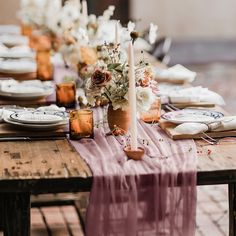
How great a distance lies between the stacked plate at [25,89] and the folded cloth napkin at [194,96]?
0.56 m

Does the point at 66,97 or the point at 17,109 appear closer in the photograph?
the point at 17,109

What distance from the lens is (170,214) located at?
2.40m

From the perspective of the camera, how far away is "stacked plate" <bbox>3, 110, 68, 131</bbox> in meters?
2.88

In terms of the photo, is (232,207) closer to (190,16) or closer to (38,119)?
(38,119)

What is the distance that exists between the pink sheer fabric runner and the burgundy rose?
0.37 m

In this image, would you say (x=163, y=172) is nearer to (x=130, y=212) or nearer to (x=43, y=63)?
(x=130, y=212)

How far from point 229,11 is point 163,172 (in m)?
7.74

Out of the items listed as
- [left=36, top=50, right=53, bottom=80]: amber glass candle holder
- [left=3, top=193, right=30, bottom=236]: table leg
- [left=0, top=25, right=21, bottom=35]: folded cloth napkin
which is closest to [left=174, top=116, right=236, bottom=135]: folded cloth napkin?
[left=3, top=193, right=30, bottom=236]: table leg

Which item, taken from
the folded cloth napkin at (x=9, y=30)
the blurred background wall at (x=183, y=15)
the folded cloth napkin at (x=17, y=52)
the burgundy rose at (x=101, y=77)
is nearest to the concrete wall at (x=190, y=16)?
the blurred background wall at (x=183, y=15)

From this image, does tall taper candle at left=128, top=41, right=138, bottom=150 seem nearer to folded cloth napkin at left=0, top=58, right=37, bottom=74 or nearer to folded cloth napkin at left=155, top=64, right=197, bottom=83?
folded cloth napkin at left=155, top=64, right=197, bottom=83

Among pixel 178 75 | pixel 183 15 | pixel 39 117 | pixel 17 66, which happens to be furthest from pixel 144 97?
pixel 183 15

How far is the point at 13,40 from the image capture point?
18.4 feet

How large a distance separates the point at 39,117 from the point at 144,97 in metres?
0.47

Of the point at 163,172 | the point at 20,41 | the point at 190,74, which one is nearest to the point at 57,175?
the point at 163,172
